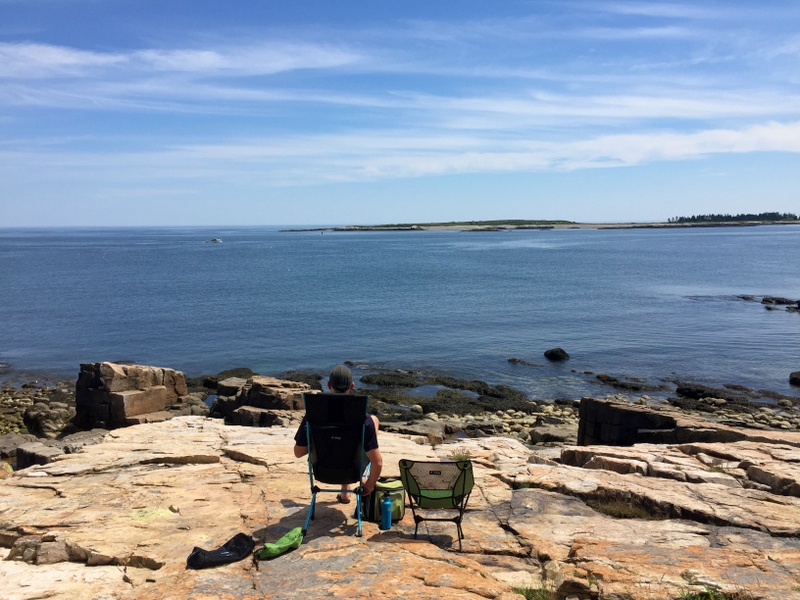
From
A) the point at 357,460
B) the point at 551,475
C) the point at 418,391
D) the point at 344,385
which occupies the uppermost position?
the point at 344,385

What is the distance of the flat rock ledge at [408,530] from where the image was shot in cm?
613

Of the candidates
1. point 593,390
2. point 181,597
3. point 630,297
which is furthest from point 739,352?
point 181,597

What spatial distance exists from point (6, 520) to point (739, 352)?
35923 mm

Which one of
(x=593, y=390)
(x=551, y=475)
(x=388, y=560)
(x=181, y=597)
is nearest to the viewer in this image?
(x=181, y=597)

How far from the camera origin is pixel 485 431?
21.4m

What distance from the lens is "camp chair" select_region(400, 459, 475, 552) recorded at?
287 inches

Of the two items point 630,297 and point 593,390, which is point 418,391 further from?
point 630,297

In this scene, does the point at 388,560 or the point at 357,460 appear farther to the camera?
the point at 357,460

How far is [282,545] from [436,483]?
184cm

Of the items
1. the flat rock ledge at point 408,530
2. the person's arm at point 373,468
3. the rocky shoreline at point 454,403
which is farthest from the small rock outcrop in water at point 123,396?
the person's arm at point 373,468

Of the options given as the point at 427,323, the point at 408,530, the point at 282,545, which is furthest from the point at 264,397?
the point at 427,323

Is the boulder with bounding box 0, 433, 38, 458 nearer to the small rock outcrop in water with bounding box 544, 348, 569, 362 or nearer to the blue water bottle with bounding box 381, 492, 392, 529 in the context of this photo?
the blue water bottle with bounding box 381, 492, 392, 529

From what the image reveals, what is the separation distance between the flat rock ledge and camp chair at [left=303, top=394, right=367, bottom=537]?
628 mm

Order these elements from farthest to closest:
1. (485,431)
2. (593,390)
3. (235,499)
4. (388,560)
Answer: (593,390)
(485,431)
(235,499)
(388,560)
